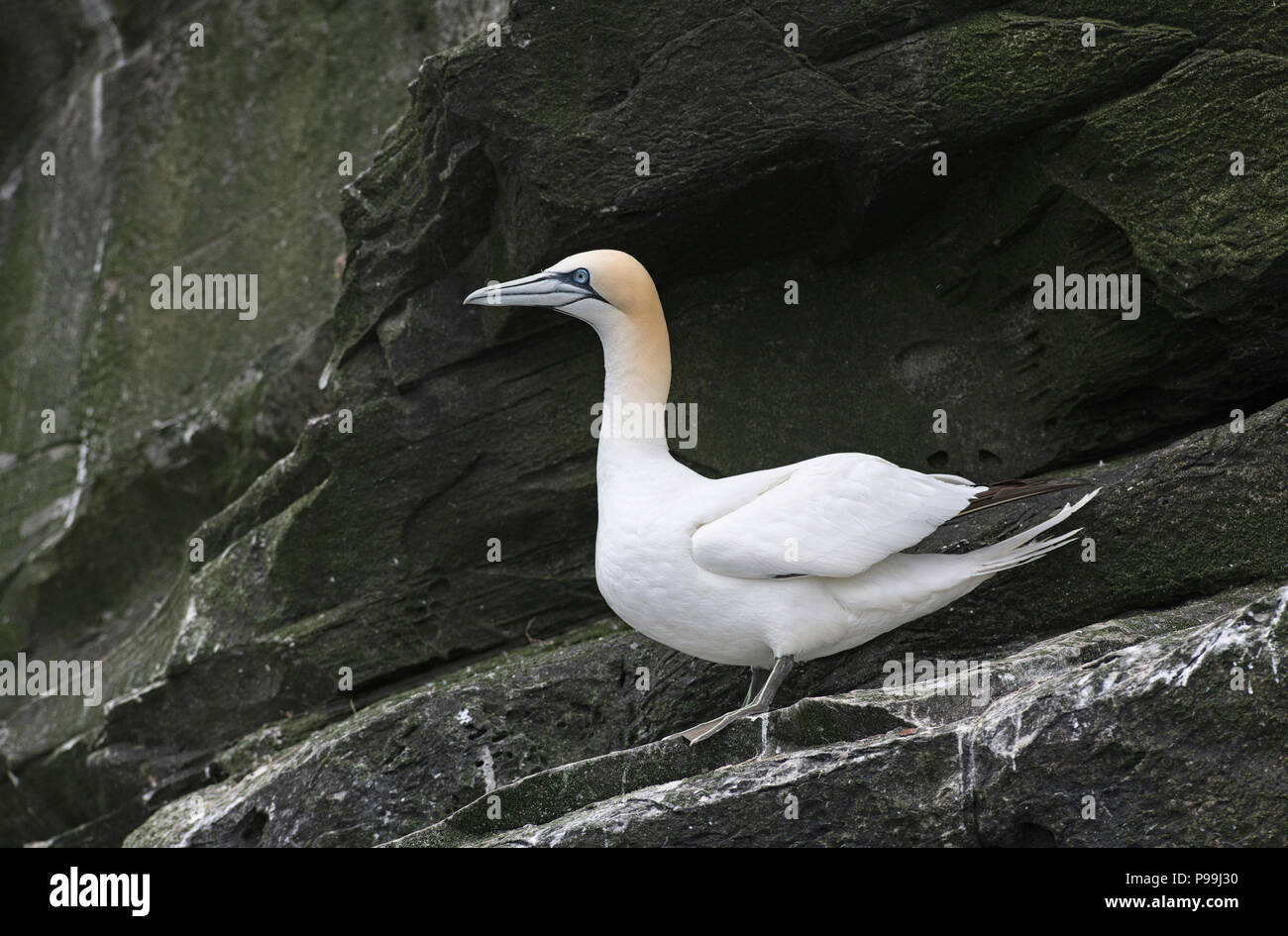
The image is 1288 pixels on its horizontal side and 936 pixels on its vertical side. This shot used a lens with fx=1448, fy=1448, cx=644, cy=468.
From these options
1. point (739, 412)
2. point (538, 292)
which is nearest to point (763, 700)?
point (538, 292)

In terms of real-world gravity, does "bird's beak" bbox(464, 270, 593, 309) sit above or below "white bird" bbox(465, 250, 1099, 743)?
above

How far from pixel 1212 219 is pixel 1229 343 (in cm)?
64

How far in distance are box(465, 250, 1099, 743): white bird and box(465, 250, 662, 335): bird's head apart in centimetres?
89

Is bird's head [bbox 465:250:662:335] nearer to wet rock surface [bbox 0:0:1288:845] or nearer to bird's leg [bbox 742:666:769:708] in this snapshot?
wet rock surface [bbox 0:0:1288:845]

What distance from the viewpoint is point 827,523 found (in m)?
6.19

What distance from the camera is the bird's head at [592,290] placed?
6.87m

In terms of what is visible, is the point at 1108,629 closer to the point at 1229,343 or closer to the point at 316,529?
the point at 1229,343

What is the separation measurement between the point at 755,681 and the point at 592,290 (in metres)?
2.01

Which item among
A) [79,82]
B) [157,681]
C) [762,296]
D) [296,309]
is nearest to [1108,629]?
[762,296]

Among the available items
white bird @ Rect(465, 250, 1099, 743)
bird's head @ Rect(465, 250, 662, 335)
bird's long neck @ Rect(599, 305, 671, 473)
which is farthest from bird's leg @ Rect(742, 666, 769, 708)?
bird's head @ Rect(465, 250, 662, 335)

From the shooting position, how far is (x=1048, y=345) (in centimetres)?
773

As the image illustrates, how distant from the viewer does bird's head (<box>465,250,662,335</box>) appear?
270 inches

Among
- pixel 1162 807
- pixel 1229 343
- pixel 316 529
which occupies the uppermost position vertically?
pixel 1229 343

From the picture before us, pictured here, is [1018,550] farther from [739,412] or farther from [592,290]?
[739,412]
